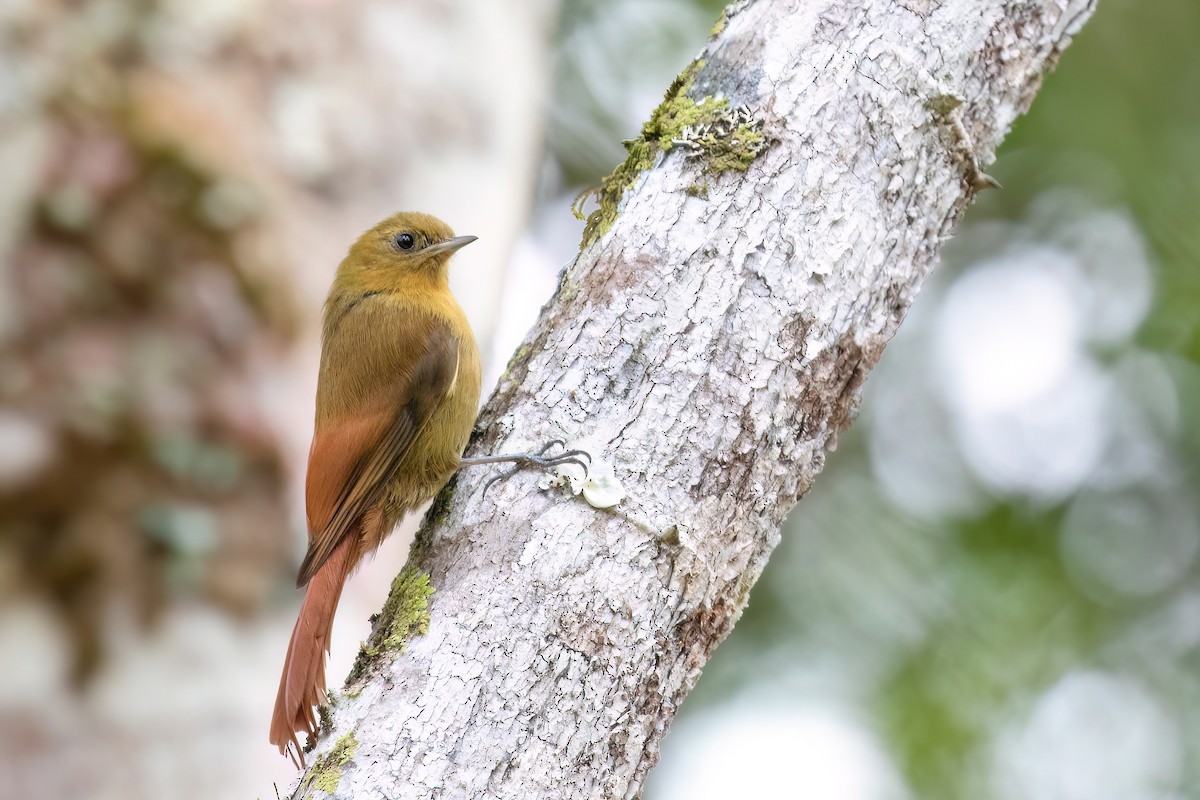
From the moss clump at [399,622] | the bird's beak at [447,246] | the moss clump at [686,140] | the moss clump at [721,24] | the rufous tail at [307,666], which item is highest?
the bird's beak at [447,246]

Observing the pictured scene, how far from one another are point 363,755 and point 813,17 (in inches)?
63.1

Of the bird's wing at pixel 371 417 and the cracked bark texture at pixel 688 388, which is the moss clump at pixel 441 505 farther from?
the bird's wing at pixel 371 417

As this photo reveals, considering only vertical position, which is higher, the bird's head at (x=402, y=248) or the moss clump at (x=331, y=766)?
the bird's head at (x=402, y=248)

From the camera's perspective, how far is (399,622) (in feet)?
6.40

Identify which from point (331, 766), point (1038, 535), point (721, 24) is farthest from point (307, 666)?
point (1038, 535)

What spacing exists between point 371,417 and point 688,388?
1.11 meters

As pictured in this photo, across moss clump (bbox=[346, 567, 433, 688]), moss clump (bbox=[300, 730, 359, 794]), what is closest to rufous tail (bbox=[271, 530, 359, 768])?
moss clump (bbox=[346, 567, 433, 688])

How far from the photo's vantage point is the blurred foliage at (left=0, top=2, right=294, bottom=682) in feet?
9.12

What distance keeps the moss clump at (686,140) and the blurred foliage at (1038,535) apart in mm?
2864

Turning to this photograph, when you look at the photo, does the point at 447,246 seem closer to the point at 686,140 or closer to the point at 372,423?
the point at 372,423

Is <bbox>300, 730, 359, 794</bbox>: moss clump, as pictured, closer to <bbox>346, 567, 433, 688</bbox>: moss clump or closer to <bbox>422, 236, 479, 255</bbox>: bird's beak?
<bbox>346, 567, 433, 688</bbox>: moss clump

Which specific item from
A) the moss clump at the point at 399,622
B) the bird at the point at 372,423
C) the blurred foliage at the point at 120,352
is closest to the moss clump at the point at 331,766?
the moss clump at the point at 399,622

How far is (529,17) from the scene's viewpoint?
167 inches

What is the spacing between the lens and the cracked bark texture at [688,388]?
180 centimetres
